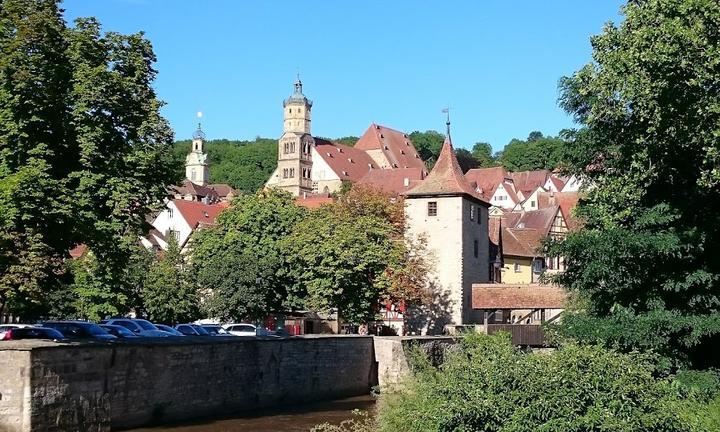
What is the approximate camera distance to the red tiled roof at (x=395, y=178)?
114 metres

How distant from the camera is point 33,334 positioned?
100.0 feet

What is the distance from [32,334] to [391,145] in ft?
383

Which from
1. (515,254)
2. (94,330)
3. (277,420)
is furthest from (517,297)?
(94,330)

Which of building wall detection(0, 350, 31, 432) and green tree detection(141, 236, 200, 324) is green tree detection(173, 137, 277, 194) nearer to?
green tree detection(141, 236, 200, 324)

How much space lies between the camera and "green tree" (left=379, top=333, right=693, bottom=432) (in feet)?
56.3

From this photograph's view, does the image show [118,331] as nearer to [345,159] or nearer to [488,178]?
[345,159]

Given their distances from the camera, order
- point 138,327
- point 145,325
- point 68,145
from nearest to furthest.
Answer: point 68,145
point 138,327
point 145,325

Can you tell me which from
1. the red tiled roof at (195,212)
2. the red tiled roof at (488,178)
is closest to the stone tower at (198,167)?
the red tiled roof at (488,178)

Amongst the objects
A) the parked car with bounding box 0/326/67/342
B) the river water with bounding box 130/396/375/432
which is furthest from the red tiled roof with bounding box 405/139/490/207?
the parked car with bounding box 0/326/67/342

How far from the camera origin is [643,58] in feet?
66.0

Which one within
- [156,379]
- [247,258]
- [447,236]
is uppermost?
[447,236]

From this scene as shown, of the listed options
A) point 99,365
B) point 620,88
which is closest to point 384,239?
point 99,365

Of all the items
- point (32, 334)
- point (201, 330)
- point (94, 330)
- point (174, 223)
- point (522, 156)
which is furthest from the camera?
point (522, 156)

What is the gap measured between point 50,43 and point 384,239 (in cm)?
2896
